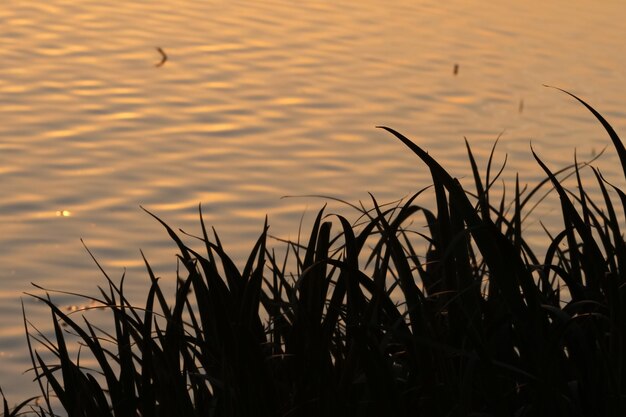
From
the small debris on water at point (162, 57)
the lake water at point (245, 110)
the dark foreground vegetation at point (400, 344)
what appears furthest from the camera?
the small debris on water at point (162, 57)

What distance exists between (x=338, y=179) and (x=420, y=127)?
1488mm

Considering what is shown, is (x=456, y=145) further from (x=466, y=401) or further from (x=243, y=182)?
(x=466, y=401)

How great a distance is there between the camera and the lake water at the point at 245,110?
7.42m

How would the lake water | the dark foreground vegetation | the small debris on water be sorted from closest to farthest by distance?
1. the dark foreground vegetation
2. the lake water
3. the small debris on water

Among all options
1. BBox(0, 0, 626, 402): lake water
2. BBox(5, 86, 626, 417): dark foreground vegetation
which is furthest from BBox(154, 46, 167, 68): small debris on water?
BBox(5, 86, 626, 417): dark foreground vegetation

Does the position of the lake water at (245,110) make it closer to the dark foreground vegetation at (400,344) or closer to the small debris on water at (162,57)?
the small debris on water at (162,57)

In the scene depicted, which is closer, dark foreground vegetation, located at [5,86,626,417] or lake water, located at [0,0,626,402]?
dark foreground vegetation, located at [5,86,626,417]

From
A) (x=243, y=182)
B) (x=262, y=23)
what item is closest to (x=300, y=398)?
(x=243, y=182)

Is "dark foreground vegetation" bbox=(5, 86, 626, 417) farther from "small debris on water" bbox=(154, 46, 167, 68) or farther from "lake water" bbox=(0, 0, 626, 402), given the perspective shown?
"small debris on water" bbox=(154, 46, 167, 68)

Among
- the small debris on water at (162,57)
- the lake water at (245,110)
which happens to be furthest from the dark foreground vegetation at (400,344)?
the small debris on water at (162,57)

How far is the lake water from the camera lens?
742cm

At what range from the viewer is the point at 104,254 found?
6988 mm

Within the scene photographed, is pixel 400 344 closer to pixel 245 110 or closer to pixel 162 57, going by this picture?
pixel 245 110

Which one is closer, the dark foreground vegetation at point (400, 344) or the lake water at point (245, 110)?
the dark foreground vegetation at point (400, 344)
